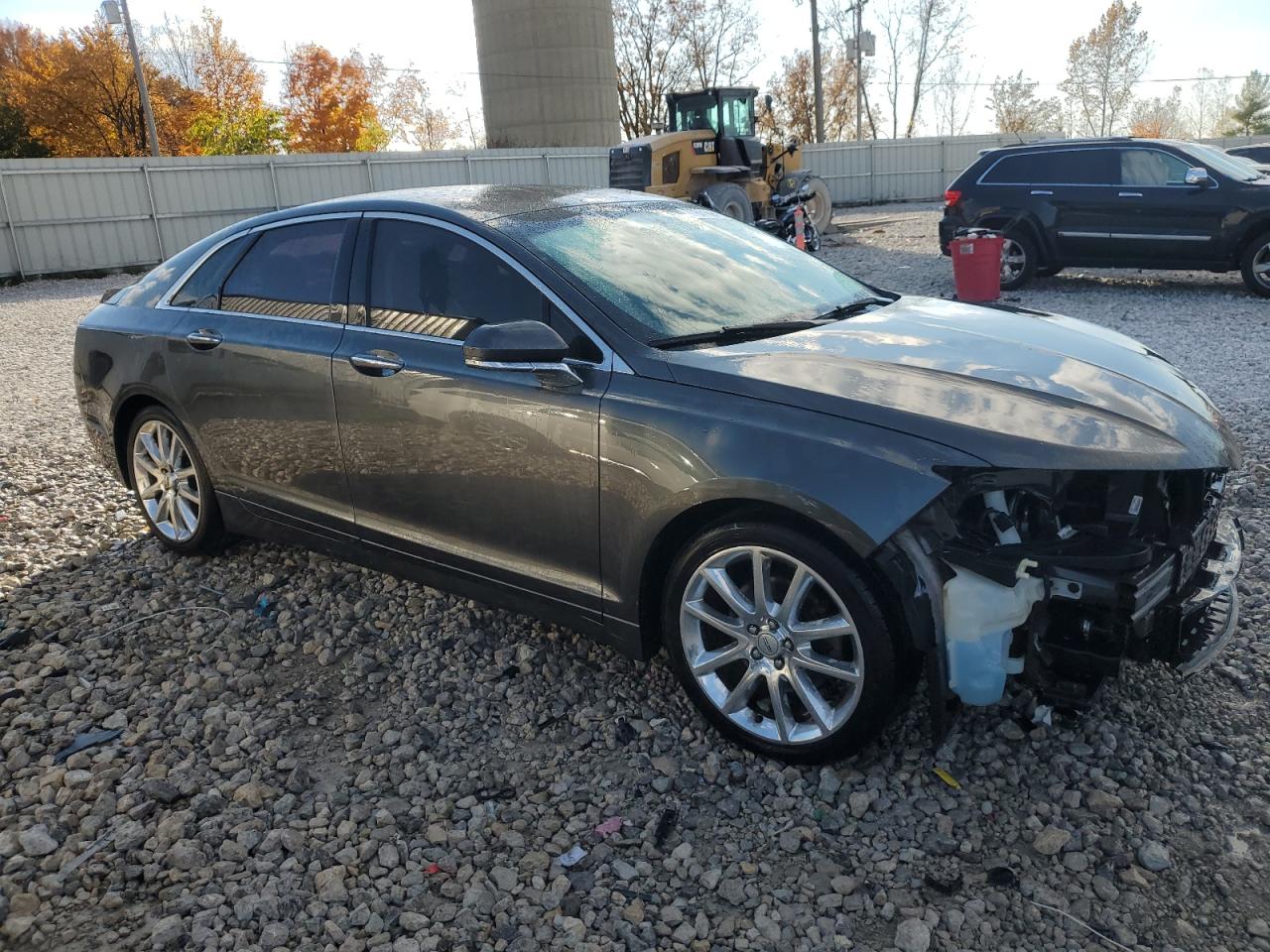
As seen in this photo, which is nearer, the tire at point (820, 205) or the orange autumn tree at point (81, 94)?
the tire at point (820, 205)

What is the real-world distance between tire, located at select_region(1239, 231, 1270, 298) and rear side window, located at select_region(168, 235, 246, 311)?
10.9 metres

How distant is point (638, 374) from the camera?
3205 millimetres

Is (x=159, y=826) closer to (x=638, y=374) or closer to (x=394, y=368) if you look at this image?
(x=394, y=368)

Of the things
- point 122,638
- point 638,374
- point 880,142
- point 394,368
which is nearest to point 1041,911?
point 638,374

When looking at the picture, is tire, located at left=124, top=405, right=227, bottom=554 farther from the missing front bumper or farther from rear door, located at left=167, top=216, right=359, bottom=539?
the missing front bumper

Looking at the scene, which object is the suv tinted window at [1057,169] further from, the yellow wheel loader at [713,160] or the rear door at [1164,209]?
the yellow wheel loader at [713,160]

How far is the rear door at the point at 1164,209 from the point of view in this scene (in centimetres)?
1120

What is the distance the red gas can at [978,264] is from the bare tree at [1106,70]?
5259 centimetres

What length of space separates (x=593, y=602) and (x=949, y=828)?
1.30 metres

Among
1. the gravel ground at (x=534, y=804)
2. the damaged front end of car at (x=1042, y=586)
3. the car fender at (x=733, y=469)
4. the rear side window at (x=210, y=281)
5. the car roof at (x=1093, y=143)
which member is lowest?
the gravel ground at (x=534, y=804)

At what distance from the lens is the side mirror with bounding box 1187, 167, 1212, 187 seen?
1114cm

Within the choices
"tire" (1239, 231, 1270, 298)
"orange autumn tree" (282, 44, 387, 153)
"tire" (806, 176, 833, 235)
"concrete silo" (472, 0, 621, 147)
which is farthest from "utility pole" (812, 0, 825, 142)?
"tire" (1239, 231, 1270, 298)

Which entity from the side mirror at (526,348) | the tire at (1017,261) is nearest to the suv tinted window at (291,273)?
the side mirror at (526,348)

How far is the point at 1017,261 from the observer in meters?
12.6
